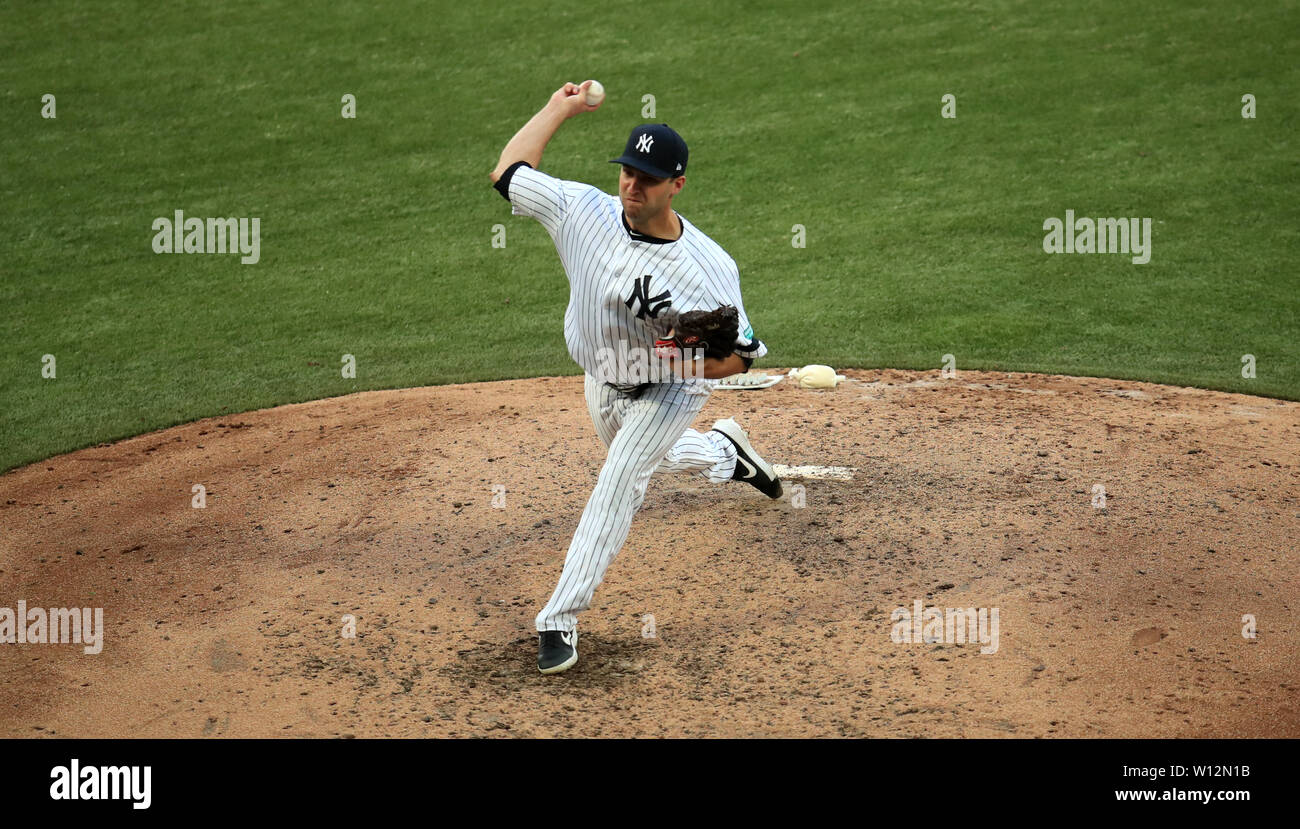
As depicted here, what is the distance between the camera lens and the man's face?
4.34 meters

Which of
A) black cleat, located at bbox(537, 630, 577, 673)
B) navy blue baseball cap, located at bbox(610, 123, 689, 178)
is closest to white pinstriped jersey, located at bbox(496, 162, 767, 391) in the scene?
navy blue baseball cap, located at bbox(610, 123, 689, 178)

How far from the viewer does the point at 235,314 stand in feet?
29.7

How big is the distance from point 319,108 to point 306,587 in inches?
314

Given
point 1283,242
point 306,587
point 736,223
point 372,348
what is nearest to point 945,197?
point 736,223

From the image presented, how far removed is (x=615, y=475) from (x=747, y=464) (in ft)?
4.18

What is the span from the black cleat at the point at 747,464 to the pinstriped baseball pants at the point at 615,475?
90cm

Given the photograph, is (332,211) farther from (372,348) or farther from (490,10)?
(490,10)

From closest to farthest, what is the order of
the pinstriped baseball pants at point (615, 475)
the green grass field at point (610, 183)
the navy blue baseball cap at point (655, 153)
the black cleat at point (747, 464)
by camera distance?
the navy blue baseball cap at point (655, 153) → the pinstriped baseball pants at point (615, 475) → the black cleat at point (747, 464) → the green grass field at point (610, 183)

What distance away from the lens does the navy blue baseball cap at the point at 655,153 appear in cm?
432

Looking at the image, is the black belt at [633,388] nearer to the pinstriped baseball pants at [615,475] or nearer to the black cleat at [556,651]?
the pinstriped baseball pants at [615,475]

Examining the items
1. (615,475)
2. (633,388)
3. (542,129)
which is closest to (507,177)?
(542,129)

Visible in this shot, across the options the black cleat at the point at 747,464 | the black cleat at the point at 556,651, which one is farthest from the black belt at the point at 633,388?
the black cleat at the point at 747,464

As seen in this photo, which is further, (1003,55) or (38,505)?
(1003,55)

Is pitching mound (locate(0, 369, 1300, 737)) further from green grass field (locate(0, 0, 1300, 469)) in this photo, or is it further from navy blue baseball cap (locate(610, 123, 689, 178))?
navy blue baseball cap (locate(610, 123, 689, 178))
